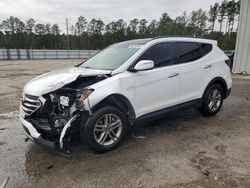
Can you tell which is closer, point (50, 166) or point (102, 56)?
point (50, 166)

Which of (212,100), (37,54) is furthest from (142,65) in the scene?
(37,54)

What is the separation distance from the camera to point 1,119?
5215 millimetres

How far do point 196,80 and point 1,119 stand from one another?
456 centimetres

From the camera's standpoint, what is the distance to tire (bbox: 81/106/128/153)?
310 centimetres

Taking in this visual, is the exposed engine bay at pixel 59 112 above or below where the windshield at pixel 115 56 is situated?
below

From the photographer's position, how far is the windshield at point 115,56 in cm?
379

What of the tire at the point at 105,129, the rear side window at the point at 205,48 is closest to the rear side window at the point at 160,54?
the rear side window at the point at 205,48

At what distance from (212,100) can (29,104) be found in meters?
3.81

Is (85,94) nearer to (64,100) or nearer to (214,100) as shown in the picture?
(64,100)

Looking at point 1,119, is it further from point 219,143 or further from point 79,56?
point 79,56

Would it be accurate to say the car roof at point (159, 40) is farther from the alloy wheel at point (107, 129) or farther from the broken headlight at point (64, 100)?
the broken headlight at point (64, 100)

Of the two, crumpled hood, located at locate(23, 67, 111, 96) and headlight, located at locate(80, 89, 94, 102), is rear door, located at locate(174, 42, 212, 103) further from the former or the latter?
headlight, located at locate(80, 89, 94, 102)

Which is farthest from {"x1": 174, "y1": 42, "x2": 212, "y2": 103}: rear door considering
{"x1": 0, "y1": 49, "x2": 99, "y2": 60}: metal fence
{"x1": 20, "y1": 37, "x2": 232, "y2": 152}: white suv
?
{"x1": 0, "y1": 49, "x2": 99, "y2": 60}: metal fence

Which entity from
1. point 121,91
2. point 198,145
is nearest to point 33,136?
point 121,91
